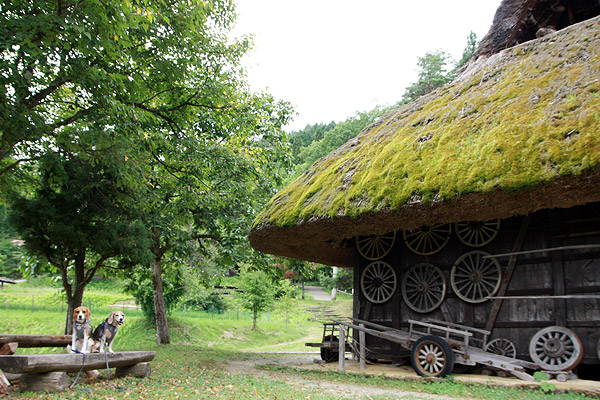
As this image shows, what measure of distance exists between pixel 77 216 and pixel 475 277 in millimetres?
8084

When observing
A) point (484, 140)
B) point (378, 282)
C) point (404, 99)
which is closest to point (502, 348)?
point (378, 282)

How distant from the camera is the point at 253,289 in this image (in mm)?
20000

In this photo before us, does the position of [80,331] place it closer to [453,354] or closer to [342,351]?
[342,351]

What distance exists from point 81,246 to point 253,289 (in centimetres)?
1226

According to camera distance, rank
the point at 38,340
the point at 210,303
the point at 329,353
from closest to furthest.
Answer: the point at 38,340, the point at 329,353, the point at 210,303

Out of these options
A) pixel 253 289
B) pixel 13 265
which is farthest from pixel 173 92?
pixel 13 265

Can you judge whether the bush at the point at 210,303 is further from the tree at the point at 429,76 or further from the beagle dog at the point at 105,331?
the tree at the point at 429,76

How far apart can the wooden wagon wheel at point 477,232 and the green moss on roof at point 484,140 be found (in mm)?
1873

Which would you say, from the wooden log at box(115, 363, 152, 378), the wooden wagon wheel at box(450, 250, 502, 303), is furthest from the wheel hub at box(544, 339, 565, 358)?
the wooden log at box(115, 363, 152, 378)

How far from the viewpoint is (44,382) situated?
5.13 m

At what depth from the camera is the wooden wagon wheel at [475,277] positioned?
789 centimetres

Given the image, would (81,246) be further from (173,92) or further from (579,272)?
(579,272)

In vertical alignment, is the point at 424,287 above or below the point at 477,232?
below

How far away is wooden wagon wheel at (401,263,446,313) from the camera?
859cm
